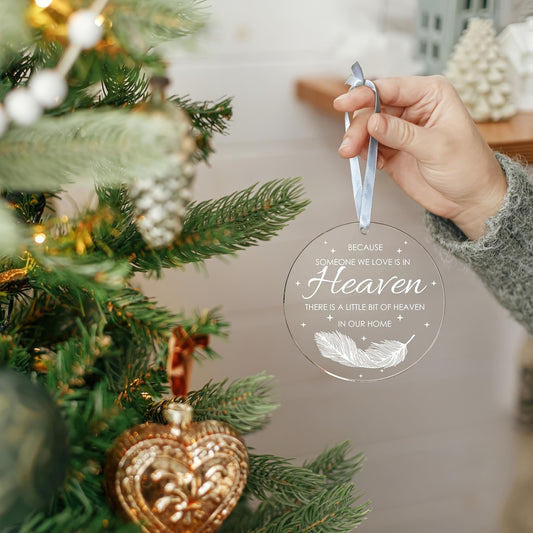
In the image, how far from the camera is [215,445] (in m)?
0.42

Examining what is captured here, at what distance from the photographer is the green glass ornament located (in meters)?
0.32

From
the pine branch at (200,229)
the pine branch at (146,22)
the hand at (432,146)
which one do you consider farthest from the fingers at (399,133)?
A: the pine branch at (146,22)

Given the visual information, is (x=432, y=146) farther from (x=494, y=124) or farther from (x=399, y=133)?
(x=494, y=124)

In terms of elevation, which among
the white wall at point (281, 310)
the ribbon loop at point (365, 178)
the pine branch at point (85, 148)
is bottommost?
the white wall at point (281, 310)

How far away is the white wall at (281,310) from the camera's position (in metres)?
1.01

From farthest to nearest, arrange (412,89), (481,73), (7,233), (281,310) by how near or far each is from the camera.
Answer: (281,310)
(481,73)
(412,89)
(7,233)

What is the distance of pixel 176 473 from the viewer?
1.36 ft

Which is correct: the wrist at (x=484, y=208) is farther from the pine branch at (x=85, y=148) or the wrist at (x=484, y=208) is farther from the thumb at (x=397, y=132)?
the pine branch at (x=85, y=148)

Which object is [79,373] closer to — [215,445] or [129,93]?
[215,445]

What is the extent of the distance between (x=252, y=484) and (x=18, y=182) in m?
0.34

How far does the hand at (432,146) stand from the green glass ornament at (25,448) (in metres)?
0.37

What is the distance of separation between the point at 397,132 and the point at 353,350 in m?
0.22

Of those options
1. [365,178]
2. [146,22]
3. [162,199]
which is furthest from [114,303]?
[365,178]

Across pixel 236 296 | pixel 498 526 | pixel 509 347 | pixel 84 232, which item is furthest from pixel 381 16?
pixel 498 526
